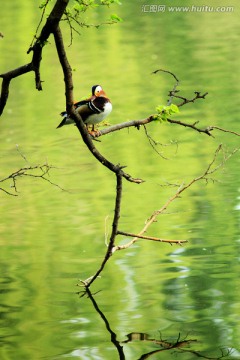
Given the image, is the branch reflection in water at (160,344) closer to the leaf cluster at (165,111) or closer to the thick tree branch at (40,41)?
the leaf cluster at (165,111)

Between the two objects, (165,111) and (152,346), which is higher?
(165,111)

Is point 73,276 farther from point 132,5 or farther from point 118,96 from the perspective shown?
point 132,5

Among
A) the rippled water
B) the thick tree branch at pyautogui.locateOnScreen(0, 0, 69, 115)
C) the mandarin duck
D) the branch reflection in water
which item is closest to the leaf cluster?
the rippled water

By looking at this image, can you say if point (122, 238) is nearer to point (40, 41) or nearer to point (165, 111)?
point (165, 111)

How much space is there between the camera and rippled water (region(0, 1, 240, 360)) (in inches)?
224

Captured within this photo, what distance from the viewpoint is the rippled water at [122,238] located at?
18.7ft

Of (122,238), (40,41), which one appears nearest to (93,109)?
(40,41)

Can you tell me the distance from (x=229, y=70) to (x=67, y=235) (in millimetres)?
7366

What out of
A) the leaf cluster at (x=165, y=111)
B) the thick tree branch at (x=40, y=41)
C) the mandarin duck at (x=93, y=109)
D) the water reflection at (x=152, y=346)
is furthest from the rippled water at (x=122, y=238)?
the thick tree branch at (x=40, y=41)

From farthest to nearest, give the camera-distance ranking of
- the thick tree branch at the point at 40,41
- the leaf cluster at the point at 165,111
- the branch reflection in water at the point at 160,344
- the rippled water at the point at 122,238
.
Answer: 1. the rippled water at the point at 122,238
2. the branch reflection in water at the point at 160,344
3. the leaf cluster at the point at 165,111
4. the thick tree branch at the point at 40,41

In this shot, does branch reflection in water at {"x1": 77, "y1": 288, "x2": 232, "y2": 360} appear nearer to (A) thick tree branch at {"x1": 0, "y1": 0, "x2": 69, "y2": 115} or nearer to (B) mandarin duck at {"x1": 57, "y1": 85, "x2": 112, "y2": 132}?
(B) mandarin duck at {"x1": 57, "y1": 85, "x2": 112, "y2": 132}

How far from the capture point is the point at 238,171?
920 cm

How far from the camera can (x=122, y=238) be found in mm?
7539

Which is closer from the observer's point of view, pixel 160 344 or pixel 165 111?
pixel 165 111
